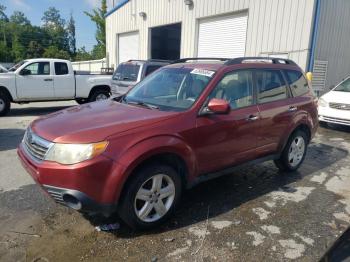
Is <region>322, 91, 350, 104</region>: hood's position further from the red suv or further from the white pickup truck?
the white pickup truck

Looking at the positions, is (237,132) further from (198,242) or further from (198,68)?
(198,242)

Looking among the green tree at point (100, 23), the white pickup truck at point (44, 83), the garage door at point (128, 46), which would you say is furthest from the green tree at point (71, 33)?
the white pickup truck at point (44, 83)

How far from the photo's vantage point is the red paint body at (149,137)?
3021 millimetres

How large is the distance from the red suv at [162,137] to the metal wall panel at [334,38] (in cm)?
717

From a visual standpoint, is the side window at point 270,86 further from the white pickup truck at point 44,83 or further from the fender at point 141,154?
the white pickup truck at point 44,83

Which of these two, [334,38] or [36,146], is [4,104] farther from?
[334,38]

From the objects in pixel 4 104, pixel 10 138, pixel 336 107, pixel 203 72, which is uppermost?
pixel 203 72

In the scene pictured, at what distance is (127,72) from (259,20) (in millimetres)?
5586

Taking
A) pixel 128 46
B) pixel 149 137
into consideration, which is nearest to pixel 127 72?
pixel 149 137

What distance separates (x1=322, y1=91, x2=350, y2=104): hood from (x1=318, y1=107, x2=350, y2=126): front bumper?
26cm

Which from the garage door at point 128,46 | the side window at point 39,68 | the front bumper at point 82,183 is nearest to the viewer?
the front bumper at point 82,183

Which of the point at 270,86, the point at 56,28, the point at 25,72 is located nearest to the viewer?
the point at 270,86

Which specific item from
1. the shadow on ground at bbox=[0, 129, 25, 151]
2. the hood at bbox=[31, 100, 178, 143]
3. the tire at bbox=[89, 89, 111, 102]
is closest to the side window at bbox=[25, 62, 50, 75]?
the tire at bbox=[89, 89, 111, 102]

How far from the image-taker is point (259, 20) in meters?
12.2
